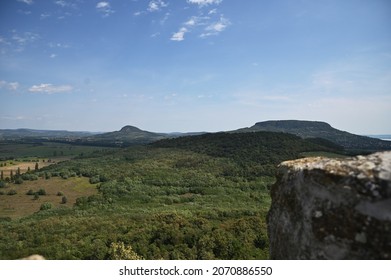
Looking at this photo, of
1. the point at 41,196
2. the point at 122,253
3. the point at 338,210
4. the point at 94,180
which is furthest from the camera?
the point at 94,180

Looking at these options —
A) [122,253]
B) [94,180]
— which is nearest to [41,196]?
[94,180]

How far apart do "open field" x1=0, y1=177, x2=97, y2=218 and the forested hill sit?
4946 cm

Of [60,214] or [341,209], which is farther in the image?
[60,214]

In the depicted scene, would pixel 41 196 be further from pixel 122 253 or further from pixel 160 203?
pixel 122 253

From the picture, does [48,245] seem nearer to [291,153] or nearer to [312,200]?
[312,200]

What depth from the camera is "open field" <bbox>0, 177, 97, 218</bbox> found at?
64250 mm

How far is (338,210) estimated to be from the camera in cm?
425

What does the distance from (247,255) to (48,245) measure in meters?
19.9

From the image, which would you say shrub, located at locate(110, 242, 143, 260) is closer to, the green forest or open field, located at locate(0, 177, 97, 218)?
the green forest

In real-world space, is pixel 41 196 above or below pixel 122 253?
below

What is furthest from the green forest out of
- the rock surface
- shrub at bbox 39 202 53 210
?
the rock surface

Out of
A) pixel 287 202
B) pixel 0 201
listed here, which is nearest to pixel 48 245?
pixel 287 202

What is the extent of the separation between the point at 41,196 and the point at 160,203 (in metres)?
27.9

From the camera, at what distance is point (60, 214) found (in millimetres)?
59031
